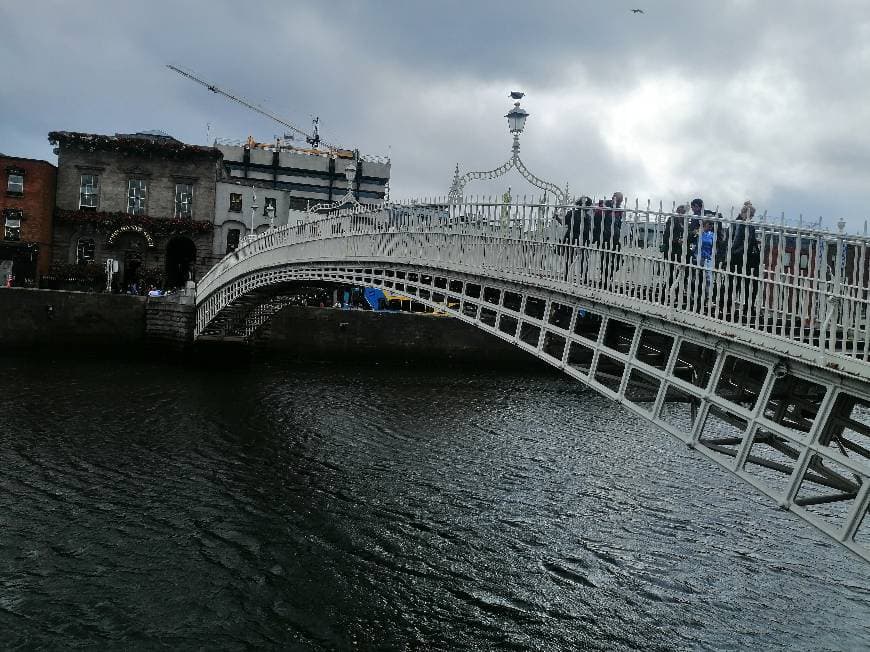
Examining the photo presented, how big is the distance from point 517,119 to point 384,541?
8384 millimetres

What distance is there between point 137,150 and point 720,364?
140 feet

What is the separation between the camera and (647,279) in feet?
33.3

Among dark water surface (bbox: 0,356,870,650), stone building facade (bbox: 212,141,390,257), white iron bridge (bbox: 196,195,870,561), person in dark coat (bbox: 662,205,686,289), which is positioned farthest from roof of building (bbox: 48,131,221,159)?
person in dark coat (bbox: 662,205,686,289)

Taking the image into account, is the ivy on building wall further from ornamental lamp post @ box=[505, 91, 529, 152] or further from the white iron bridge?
ornamental lamp post @ box=[505, 91, 529, 152]

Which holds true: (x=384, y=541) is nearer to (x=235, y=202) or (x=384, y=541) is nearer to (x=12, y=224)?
(x=12, y=224)

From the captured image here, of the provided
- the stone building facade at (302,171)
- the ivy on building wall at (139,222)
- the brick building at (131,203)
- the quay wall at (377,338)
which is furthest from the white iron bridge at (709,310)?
the stone building facade at (302,171)

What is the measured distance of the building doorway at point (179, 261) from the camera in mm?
47531

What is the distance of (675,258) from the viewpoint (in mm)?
9773

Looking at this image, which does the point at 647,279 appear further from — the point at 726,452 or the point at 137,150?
the point at 137,150

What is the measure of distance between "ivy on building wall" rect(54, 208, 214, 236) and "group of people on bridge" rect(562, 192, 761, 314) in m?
37.9

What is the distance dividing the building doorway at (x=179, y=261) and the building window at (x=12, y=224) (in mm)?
8532

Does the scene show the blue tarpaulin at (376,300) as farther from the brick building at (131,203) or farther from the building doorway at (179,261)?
the building doorway at (179,261)

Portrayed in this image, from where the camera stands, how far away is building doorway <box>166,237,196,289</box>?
156ft

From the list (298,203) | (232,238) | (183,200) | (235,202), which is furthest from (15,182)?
(298,203)
